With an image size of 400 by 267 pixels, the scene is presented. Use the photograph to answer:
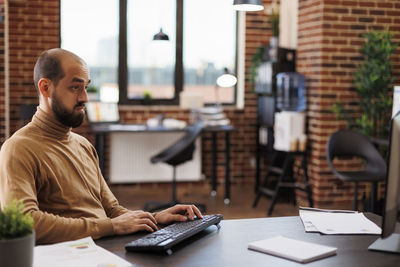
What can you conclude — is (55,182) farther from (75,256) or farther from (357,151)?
(357,151)

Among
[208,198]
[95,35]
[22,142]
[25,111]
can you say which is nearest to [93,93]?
[95,35]

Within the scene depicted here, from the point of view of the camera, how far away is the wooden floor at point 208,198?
5406 millimetres

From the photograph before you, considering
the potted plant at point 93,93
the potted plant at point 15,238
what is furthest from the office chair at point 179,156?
the potted plant at point 15,238

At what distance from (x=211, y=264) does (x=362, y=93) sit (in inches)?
163

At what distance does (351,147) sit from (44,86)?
331 centimetres

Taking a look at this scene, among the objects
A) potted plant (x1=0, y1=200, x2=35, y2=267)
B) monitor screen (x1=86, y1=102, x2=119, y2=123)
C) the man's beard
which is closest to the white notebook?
potted plant (x1=0, y1=200, x2=35, y2=267)

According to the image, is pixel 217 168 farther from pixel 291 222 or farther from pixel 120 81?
pixel 291 222

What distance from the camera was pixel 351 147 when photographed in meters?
4.70

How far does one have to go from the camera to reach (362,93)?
5277mm

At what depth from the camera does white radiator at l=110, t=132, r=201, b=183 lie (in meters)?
6.29

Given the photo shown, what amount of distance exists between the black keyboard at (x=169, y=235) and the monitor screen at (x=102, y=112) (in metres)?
4.26

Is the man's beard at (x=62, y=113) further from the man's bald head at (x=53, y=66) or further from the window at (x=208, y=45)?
the window at (x=208, y=45)

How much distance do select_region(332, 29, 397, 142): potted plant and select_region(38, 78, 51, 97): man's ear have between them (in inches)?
147

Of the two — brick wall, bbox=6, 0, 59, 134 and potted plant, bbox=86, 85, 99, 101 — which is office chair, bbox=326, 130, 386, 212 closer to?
potted plant, bbox=86, 85, 99, 101
